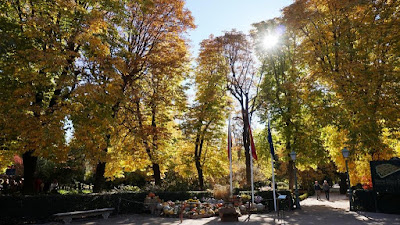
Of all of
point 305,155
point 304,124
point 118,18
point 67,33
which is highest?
point 118,18

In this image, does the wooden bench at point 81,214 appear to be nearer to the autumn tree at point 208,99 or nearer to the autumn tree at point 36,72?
the autumn tree at point 36,72

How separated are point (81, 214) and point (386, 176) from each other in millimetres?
15229

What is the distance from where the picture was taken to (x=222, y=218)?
1336 centimetres

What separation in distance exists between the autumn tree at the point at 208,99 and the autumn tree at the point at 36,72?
11.5 meters

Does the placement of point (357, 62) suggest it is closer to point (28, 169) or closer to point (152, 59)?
point (152, 59)

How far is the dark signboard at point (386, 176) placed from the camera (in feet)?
47.6

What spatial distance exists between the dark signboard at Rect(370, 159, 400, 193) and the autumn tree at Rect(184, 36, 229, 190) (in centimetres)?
1278

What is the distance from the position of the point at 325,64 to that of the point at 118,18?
13.6 metres

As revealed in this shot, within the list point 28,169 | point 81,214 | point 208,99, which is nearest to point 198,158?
point 208,99

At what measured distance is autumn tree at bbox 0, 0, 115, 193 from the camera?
1197 centimetres

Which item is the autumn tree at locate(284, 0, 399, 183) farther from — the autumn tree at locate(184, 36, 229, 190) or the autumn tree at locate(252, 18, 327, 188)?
the autumn tree at locate(184, 36, 229, 190)

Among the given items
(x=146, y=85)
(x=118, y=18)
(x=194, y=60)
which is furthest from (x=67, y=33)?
(x=194, y=60)

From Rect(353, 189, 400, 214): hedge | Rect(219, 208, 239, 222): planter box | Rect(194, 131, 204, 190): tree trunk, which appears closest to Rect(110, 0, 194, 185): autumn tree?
Rect(194, 131, 204, 190): tree trunk

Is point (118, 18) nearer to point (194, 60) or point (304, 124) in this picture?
point (194, 60)
